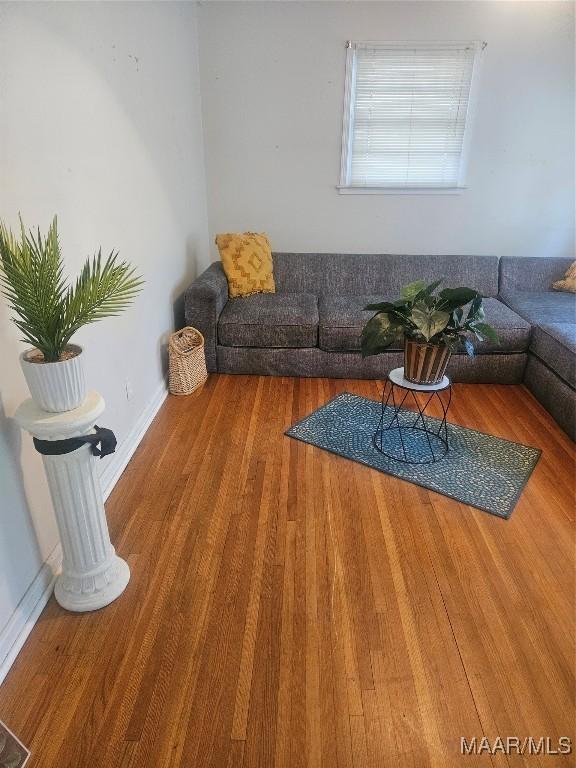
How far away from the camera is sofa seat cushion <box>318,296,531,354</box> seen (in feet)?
9.78

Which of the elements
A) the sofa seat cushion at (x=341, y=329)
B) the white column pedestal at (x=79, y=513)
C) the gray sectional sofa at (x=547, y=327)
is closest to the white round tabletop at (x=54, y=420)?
the white column pedestal at (x=79, y=513)

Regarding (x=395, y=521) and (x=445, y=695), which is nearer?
(x=445, y=695)

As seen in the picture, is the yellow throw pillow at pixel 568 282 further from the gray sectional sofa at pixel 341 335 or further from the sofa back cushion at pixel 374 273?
the sofa back cushion at pixel 374 273

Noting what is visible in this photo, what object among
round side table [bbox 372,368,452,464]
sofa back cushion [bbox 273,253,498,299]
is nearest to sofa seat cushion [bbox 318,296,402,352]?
round side table [bbox 372,368,452,464]

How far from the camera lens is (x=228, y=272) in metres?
3.38

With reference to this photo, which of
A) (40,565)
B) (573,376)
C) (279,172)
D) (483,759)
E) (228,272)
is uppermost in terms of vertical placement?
(279,172)

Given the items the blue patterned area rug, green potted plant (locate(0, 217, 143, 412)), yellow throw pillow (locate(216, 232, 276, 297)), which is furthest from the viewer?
yellow throw pillow (locate(216, 232, 276, 297))

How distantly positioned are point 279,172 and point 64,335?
303 cm

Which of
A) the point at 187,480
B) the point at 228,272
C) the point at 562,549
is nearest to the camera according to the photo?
the point at 562,549

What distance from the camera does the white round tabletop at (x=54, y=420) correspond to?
48.4 inches

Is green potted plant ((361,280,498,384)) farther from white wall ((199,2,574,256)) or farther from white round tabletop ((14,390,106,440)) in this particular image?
white wall ((199,2,574,256))

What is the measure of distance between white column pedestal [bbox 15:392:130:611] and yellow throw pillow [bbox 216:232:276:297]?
218cm

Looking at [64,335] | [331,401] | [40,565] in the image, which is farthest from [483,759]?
[331,401]

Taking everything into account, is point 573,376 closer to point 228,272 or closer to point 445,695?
point 445,695
